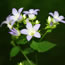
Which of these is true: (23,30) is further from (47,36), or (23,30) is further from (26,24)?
(47,36)

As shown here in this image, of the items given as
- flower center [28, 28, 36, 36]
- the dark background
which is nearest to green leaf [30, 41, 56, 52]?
flower center [28, 28, 36, 36]

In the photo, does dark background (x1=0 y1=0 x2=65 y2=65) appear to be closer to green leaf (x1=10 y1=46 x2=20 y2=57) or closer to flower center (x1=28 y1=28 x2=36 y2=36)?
green leaf (x1=10 y1=46 x2=20 y2=57)

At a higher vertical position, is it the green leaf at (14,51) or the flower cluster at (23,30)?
the flower cluster at (23,30)

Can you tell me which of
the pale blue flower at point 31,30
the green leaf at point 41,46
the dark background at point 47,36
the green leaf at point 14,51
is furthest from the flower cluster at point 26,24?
the dark background at point 47,36

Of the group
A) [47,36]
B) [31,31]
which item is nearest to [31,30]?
[31,31]

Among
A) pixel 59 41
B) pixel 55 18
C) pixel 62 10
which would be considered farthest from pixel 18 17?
pixel 62 10

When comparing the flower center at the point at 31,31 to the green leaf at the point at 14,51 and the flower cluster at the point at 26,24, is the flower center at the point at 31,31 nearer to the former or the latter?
the flower cluster at the point at 26,24

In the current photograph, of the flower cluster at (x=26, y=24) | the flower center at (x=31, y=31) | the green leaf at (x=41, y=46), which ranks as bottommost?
the green leaf at (x=41, y=46)

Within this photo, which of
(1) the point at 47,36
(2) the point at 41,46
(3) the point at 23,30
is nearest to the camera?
(3) the point at 23,30
